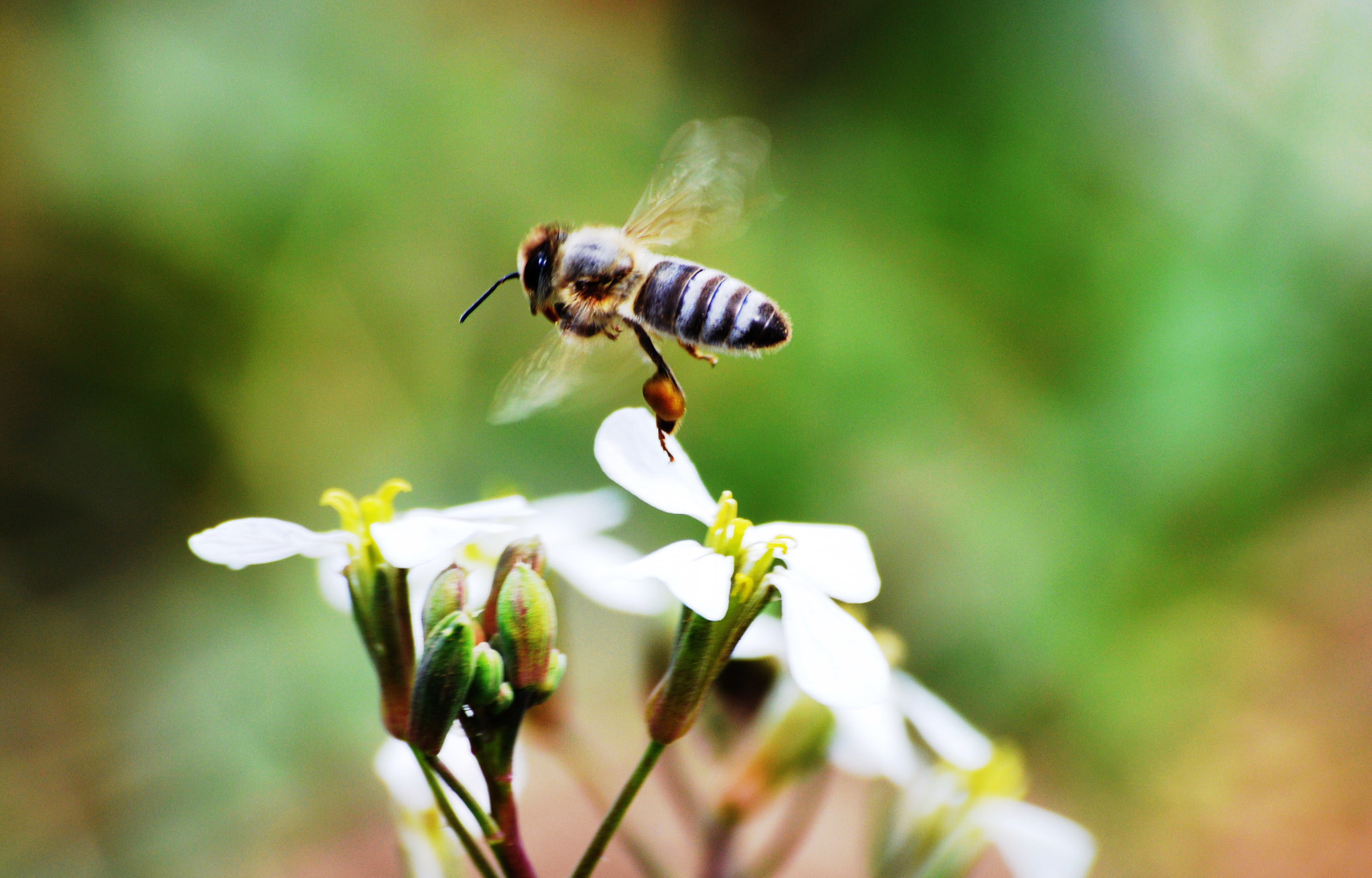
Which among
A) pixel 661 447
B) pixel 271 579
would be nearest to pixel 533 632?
pixel 661 447

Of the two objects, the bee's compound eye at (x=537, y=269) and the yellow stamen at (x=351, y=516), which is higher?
the bee's compound eye at (x=537, y=269)

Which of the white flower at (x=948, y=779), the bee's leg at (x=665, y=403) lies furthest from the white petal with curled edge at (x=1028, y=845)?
the bee's leg at (x=665, y=403)

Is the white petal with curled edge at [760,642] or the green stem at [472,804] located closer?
the green stem at [472,804]

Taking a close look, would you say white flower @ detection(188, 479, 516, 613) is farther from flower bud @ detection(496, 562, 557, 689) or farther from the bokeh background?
the bokeh background

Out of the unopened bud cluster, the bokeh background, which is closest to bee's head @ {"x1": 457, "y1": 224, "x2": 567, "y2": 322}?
the unopened bud cluster

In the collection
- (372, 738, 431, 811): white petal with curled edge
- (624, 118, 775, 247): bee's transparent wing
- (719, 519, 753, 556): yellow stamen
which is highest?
(624, 118, 775, 247): bee's transparent wing

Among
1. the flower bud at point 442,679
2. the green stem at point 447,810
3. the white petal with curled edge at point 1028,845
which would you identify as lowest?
the green stem at point 447,810

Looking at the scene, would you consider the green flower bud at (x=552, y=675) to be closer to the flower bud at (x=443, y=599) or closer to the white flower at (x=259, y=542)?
the flower bud at (x=443, y=599)
